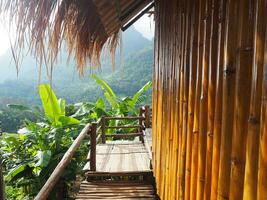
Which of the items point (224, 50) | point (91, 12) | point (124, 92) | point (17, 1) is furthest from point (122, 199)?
point (124, 92)

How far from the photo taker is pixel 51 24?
2002 mm

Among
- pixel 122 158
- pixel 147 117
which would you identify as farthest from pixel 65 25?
pixel 147 117

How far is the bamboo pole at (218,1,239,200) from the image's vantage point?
1175 millimetres

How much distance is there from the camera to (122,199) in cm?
432

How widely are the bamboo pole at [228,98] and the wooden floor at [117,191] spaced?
3322mm

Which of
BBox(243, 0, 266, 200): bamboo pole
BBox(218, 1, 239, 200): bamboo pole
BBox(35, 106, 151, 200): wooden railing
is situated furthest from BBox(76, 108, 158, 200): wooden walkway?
BBox(243, 0, 266, 200): bamboo pole

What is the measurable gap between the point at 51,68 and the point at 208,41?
0.88m

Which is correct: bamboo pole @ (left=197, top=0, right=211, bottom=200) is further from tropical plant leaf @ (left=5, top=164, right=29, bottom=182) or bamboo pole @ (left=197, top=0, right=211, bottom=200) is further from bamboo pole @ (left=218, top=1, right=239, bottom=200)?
tropical plant leaf @ (left=5, top=164, right=29, bottom=182)

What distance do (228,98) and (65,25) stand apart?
1.39 metres

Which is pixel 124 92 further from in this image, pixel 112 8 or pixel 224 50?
pixel 224 50

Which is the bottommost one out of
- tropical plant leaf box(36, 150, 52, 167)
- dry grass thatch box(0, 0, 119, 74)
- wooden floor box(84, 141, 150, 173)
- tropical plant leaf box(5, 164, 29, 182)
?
tropical plant leaf box(5, 164, 29, 182)

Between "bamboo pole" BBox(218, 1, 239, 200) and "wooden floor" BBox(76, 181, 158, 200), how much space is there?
3.32m

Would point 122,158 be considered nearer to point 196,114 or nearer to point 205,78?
point 196,114

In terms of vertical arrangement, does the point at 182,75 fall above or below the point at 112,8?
below
